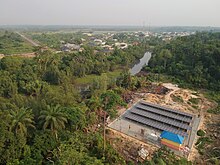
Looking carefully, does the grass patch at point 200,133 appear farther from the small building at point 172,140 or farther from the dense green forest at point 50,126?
the dense green forest at point 50,126

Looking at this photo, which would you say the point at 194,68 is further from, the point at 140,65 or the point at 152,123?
the point at 152,123

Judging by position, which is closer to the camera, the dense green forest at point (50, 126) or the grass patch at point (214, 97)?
the dense green forest at point (50, 126)

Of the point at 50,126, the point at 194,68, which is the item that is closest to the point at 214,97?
the point at 194,68

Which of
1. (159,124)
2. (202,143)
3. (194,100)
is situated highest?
(194,100)

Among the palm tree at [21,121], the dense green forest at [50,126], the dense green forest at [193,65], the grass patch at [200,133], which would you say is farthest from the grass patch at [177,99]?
the palm tree at [21,121]

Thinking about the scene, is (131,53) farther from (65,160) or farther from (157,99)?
(65,160)

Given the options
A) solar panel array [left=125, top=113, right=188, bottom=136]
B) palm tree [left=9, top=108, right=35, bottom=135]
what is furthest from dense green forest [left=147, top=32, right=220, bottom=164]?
palm tree [left=9, top=108, right=35, bottom=135]

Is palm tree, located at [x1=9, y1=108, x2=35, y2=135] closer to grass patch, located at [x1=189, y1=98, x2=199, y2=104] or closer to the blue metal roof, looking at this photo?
the blue metal roof

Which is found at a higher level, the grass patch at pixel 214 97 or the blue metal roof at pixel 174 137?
the blue metal roof at pixel 174 137
